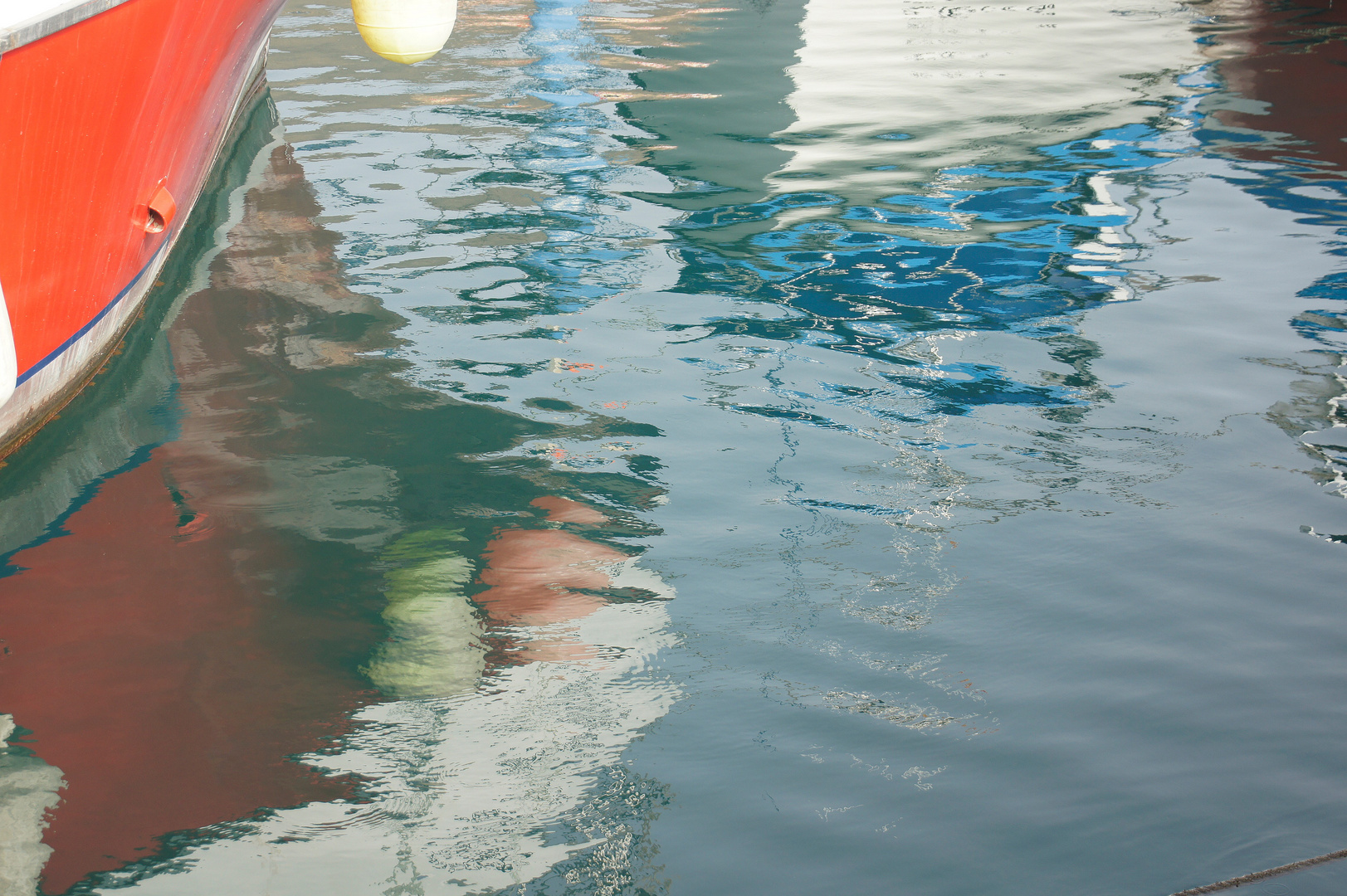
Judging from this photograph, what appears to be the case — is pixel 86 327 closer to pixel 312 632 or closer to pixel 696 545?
pixel 312 632

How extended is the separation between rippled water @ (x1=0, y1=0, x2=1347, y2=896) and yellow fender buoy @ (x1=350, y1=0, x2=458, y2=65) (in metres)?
0.75

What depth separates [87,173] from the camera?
10.3ft

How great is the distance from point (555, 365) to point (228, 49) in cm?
243

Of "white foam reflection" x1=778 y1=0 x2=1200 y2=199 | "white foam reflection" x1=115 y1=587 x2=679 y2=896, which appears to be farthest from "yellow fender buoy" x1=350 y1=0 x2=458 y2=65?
"white foam reflection" x1=115 y1=587 x2=679 y2=896

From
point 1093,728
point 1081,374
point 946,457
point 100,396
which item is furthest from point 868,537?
point 100,396

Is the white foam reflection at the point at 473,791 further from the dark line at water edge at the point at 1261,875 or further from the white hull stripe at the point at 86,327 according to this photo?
the white hull stripe at the point at 86,327

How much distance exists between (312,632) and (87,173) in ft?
5.70

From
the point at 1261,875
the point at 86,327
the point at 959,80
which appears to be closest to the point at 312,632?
the point at 86,327

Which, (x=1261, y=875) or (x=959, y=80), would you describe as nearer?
(x=1261, y=875)

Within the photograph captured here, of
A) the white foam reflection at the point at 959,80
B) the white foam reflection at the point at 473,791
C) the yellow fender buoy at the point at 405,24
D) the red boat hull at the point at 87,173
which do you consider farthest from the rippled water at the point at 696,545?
the yellow fender buoy at the point at 405,24

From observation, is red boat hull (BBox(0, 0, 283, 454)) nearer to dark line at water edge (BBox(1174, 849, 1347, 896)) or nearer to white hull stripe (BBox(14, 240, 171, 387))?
white hull stripe (BBox(14, 240, 171, 387))

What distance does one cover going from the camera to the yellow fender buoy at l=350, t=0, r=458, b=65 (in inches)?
184

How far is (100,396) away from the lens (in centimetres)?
349

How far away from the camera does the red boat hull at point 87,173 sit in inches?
109
